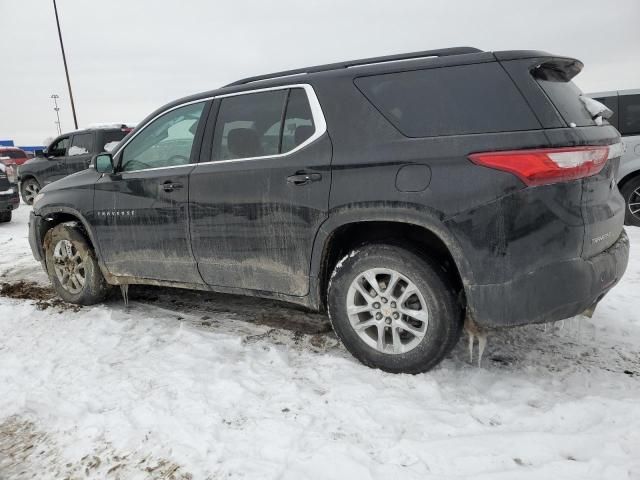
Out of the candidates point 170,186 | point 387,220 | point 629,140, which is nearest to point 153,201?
point 170,186

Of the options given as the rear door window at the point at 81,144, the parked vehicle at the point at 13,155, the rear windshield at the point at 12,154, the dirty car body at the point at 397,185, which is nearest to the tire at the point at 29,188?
the rear door window at the point at 81,144

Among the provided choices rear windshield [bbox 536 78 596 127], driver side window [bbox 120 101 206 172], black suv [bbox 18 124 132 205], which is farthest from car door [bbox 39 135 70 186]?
rear windshield [bbox 536 78 596 127]

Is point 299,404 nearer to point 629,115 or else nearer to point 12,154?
point 629,115

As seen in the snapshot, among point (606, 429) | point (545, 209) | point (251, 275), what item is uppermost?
point (545, 209)

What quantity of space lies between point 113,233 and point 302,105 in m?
2.03

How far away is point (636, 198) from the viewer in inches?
262

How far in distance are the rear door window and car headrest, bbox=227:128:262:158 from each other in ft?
26.8

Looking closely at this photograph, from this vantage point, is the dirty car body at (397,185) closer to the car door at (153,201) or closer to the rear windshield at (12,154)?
the car door at (153,201)

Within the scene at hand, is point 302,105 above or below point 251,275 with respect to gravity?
above

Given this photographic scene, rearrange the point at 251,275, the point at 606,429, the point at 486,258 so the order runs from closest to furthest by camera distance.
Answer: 1. the point at 606,429
2. the point at 486,258
3. the point at 251,275

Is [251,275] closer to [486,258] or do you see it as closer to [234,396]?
[234,396]

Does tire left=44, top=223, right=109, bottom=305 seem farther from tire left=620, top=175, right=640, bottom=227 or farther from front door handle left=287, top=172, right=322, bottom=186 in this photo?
tire left=620, top=175, right=640, bottom=227

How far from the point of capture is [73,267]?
427 centimetres

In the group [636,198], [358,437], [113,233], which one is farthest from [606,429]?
[636,198]
